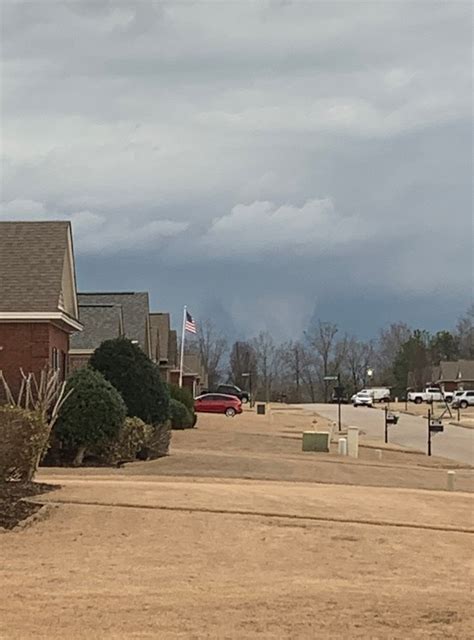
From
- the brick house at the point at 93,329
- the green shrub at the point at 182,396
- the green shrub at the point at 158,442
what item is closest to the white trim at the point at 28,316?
the green shrub at the point at 158,442

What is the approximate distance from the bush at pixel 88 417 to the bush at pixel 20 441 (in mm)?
7636

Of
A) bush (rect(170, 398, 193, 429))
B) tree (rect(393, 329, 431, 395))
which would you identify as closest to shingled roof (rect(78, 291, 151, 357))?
bush (rect(170, 398, 193, 429))

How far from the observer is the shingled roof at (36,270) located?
2819 centimetres

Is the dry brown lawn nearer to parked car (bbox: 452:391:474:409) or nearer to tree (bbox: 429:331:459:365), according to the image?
parked car (bbox: 452:391:474:409)

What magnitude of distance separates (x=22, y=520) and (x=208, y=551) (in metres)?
2.42

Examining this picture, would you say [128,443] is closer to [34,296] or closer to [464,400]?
[34,296]

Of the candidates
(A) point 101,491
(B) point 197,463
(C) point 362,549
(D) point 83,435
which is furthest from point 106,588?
(B) point 197,463

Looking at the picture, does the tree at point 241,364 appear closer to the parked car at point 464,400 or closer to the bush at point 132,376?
the parked car at point 464,400

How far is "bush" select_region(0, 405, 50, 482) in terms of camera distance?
15.1 meters

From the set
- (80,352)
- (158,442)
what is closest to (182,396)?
(80,352)

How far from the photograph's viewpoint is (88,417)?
23.9m

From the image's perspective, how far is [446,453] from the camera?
39.7 m

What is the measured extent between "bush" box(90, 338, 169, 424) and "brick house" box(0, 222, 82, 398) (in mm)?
1567

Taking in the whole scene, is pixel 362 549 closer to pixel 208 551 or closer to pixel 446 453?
pixel 208 551
